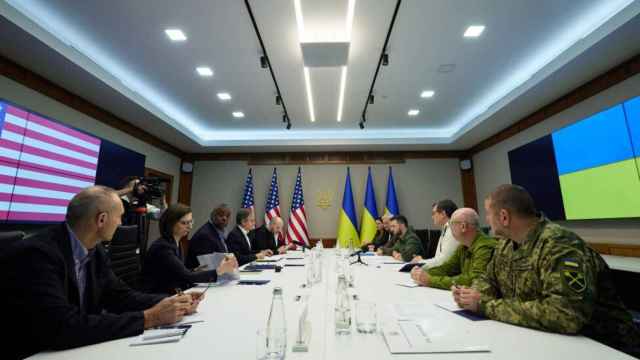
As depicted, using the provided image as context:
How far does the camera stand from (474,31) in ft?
10.2

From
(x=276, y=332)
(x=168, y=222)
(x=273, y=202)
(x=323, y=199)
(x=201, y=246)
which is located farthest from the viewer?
(x=323, y=199)

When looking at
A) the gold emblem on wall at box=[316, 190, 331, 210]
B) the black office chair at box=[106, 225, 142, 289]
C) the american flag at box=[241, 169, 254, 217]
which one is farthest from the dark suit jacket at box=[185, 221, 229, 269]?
the gold emblem on wall at box=[316, 190, 331, 210]

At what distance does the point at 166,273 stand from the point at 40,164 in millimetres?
2668

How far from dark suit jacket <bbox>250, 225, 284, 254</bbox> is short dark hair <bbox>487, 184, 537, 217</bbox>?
12.2 ft

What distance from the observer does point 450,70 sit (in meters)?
3.86

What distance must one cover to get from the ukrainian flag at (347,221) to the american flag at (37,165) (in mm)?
4626

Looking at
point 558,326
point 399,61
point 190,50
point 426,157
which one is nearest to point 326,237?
point 426,157

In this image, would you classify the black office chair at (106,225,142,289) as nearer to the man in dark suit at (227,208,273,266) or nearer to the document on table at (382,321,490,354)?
the man in dark suit at (227,208,273,266)

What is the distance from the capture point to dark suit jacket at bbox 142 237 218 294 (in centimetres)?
192

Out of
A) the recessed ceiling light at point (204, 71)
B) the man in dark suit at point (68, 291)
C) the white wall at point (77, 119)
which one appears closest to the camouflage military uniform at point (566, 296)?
the man in dark suit at point (68, 291)

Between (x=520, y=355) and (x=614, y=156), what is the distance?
3691 mm

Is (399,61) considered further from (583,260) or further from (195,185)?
(195,185)

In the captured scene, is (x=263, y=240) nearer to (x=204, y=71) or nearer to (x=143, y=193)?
(x=143, y=193)

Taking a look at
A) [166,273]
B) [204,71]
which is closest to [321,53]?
[204,71]
